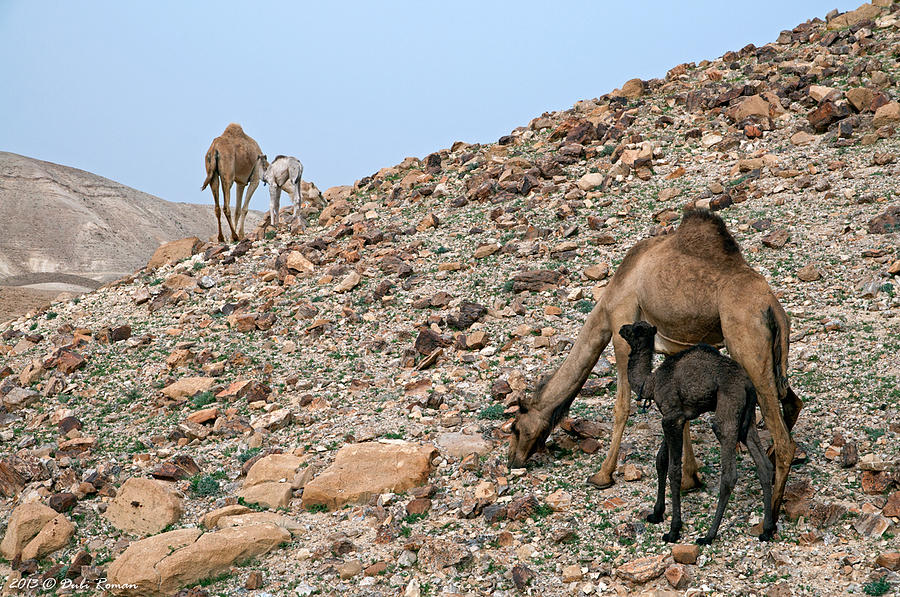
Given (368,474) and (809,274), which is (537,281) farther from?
(368,474)

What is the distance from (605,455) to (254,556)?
3.50 m

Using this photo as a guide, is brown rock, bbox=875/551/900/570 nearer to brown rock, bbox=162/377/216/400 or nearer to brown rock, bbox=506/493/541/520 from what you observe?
brown rock, bbox=506/493/541/520

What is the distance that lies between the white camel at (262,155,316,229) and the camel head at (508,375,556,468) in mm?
13490

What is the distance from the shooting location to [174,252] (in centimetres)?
1914

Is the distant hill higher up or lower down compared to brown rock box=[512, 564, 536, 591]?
higher up

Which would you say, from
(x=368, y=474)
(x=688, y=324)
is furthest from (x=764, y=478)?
(x=368, y=474)

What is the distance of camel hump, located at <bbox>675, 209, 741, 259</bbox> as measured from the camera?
647 centimetres

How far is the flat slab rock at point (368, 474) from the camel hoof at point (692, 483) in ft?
8.23

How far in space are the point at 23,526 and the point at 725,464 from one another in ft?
22.4

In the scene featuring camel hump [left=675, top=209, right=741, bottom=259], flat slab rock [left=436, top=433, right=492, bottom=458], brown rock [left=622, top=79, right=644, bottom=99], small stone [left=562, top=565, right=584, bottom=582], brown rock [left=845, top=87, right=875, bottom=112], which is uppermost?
brown rock [left=622, top=79, right=644, bottom=99]

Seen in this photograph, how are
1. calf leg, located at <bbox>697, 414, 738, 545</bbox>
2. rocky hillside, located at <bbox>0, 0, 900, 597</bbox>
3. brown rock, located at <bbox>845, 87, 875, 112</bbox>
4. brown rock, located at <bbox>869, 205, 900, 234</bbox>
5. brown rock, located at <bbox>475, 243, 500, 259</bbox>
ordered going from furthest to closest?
brown rock, located at <bbox>845, 87, 875, 112</bbox>
brown rock, located at <bbox>475, 243, 500, 259</bbox>
brown rock, located at <bbox>869, 205, 900, 234</bbox>
rocky hillside, located at <bbox>0, 0, 900, 597</bbox>
calf leg, located at <bbox>697, 414, 738, 545</bbox>

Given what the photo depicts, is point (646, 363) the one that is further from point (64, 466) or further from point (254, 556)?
point (64, 466)

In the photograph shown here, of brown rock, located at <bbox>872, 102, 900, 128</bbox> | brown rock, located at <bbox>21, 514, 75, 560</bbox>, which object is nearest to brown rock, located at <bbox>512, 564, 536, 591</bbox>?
brown rock, located at <bbox>21, 514, 75, 560</bbox>

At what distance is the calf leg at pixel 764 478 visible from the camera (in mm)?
5840
